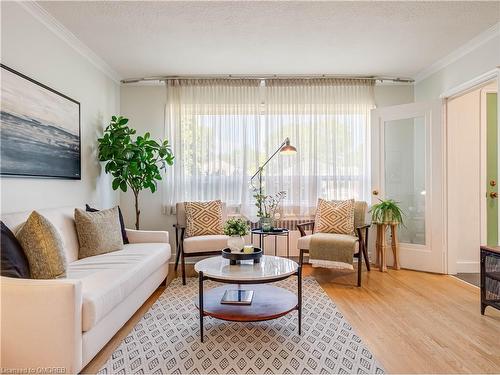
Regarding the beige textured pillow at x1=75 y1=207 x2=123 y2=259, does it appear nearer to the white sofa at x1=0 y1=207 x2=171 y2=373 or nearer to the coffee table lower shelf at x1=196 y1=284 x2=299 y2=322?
the white sofa at x1=0 y1=207 x2=171 y2=373

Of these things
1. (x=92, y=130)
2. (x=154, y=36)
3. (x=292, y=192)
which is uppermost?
(x=154, y=36)

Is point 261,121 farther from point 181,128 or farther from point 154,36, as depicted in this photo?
point 154,36

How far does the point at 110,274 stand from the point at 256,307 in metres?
1.11

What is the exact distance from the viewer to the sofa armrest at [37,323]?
1.72 metres

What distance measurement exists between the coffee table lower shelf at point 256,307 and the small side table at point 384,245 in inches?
78.0

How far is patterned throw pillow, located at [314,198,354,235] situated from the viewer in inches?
161

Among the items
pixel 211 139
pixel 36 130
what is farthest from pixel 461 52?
pixel 36 130

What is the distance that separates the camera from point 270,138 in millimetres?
4691

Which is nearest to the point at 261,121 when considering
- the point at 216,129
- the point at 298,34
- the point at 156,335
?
the point at 216,129

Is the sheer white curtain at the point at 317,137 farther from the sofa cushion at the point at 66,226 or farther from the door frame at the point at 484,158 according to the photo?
the sofa cushion at the point at 66,226

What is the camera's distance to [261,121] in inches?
185

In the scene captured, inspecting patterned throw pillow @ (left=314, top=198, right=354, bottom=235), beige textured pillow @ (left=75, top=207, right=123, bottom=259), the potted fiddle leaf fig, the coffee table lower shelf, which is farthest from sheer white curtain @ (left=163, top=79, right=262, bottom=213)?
the coffee table lower shelf

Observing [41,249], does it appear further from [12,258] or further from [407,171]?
[407,171]

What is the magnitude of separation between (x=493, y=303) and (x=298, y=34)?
3.02 metres
